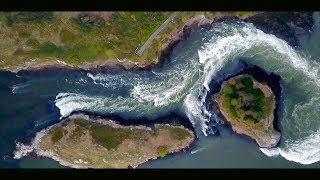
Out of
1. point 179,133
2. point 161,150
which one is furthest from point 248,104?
point 161,150

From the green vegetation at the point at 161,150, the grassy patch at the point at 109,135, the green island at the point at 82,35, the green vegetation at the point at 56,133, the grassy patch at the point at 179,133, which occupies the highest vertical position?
the green island at the point at 82,35

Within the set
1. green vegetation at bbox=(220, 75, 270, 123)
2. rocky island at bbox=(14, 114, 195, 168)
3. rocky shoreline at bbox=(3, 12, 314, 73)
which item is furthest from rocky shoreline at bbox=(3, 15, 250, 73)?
green vegetation at bbox=(220, 75, 270, 123)

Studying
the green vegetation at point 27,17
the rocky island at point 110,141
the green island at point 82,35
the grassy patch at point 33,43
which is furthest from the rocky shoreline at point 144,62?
the rocky island at point 110,141

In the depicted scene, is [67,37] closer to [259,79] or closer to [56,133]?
[56,133]

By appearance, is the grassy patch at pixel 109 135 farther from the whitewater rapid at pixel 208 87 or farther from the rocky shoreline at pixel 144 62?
the rocky shoreline at pixel 144 62

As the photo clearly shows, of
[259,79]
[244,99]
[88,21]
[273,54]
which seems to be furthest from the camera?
[273,54]

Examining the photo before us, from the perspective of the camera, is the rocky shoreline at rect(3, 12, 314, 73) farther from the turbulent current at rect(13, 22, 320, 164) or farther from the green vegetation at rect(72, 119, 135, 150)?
the green vegetation at rect(72, 119, 135, 150)

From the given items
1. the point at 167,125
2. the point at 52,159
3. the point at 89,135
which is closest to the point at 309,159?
the point at 167,125
